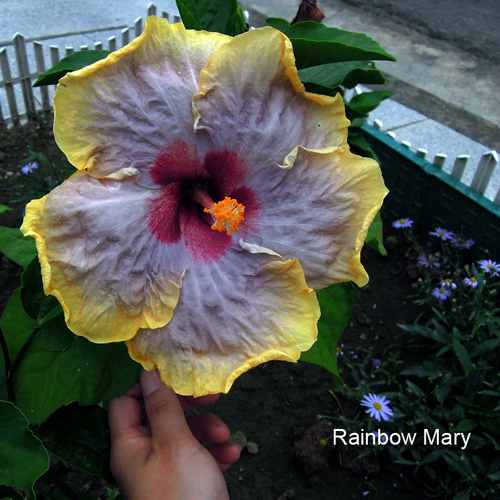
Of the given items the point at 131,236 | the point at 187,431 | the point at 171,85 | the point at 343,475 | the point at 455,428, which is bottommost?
the point at 343,475

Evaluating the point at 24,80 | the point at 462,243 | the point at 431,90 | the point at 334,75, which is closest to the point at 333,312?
the point at 334,75

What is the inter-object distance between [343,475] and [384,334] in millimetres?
788

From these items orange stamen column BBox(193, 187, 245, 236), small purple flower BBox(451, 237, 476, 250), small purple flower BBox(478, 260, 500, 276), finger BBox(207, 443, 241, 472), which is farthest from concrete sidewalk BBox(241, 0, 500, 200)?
orange stamen column BBox(193, 187, 245, 236)

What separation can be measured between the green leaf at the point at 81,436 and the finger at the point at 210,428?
11.1 inches

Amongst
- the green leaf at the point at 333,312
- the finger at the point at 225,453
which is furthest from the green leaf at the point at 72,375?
the finger at the point at 225,453

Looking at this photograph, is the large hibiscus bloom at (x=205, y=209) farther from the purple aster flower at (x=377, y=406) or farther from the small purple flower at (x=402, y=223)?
the small purple flower at (x=402, y=223)

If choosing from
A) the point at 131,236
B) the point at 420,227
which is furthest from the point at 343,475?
the point at 131,236

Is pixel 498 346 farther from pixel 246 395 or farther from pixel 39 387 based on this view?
pixel 39 387

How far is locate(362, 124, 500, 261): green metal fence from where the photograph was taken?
2916mm

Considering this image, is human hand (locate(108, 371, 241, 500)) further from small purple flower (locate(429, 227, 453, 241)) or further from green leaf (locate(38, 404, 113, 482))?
small purple flower (locate(429, 227, 453, 241))

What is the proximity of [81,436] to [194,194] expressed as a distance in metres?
0.65

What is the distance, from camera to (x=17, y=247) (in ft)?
3.94

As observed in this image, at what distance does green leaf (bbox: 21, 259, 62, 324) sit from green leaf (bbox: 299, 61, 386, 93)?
1.98 ft

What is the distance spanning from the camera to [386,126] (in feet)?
13.9
